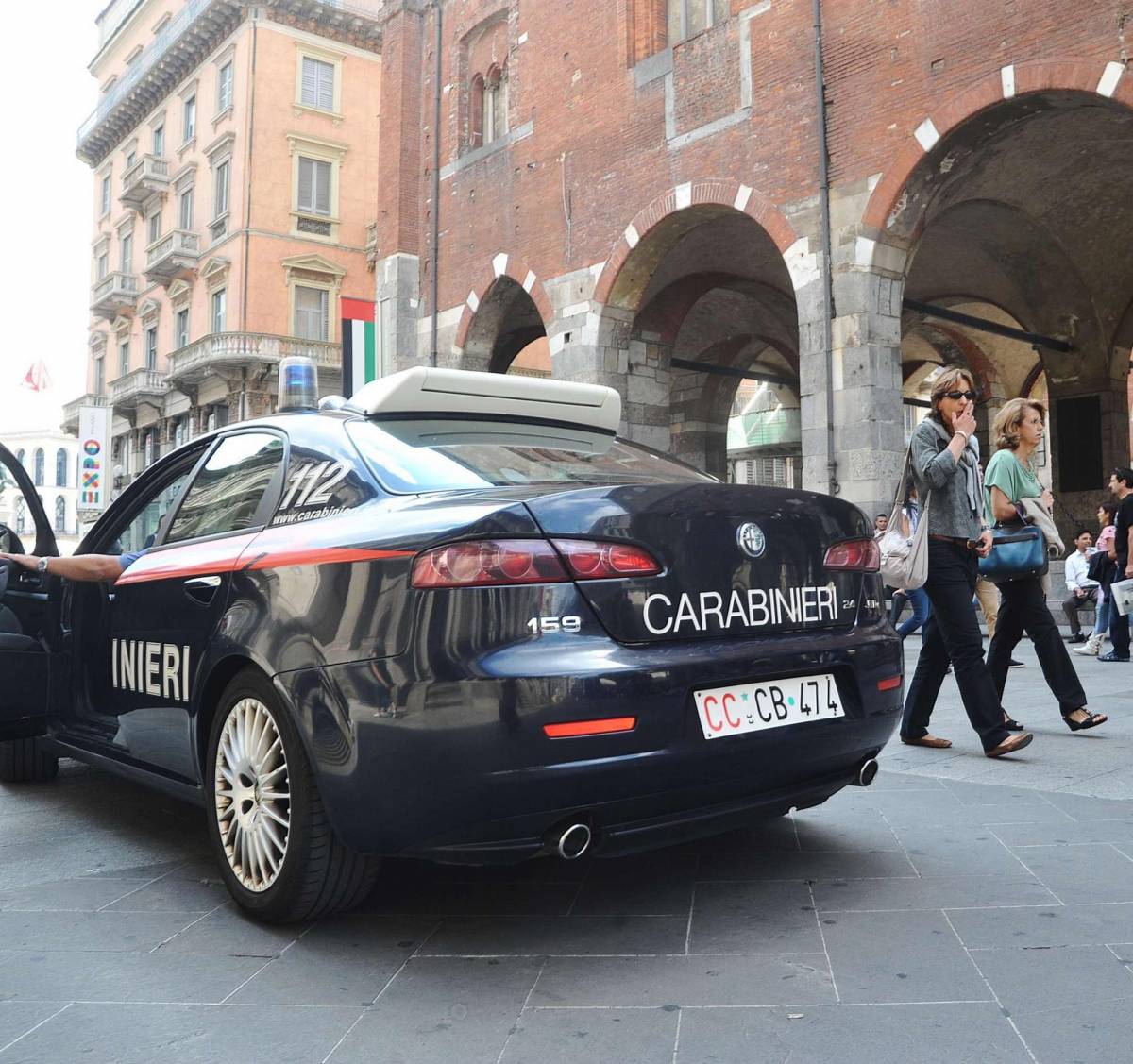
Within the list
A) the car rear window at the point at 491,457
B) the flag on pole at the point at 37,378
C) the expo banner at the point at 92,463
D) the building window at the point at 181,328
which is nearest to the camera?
the car rear window at the point at 491,457

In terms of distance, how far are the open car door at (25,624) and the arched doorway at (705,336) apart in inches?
497

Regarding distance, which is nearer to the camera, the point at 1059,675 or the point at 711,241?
the point at 1059,675

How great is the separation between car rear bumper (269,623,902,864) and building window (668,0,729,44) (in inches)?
638

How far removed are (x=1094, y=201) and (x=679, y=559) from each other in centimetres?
1879

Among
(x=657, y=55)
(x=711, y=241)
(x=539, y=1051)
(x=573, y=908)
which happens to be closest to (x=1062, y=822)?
(x=573, y=908)

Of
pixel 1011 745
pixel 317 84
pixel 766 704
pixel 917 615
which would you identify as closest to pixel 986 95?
pixel 917 615

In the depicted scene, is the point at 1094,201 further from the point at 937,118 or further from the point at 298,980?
the point at 298,980

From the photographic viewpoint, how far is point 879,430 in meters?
14.2

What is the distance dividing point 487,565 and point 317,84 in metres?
37.8

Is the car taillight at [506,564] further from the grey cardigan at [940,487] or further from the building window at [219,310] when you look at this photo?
the building window at [219,310]

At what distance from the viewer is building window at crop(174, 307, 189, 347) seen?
3797 centimetres

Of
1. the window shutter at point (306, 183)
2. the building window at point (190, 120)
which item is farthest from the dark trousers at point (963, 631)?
the building window at point (190, 120)

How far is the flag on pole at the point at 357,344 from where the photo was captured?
562 inches

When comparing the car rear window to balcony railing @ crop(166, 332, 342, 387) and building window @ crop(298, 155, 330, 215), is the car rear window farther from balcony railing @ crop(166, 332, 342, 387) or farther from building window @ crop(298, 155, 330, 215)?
building window @ crop(298, 155, 330, 215)
